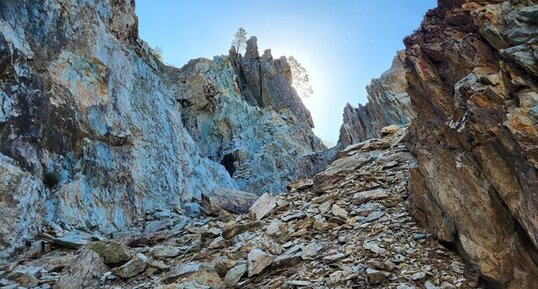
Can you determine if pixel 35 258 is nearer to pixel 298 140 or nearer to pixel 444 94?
pixel 444 94

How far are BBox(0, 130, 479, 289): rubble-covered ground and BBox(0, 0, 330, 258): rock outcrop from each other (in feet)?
8.42

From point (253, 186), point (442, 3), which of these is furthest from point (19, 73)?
point (253, 186)

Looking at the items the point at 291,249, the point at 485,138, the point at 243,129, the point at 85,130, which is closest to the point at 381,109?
the point at 243,129

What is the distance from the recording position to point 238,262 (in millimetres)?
12148

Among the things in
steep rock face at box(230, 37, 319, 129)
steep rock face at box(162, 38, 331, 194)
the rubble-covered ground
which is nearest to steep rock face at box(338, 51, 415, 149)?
steep rock face at box(162, 38, 331, 194)

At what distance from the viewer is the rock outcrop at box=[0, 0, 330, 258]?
1927 centimetres

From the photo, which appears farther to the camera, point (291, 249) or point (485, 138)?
point (291, 249)

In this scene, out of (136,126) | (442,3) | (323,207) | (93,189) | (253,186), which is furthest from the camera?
(253,186)

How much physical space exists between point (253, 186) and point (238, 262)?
102 ft

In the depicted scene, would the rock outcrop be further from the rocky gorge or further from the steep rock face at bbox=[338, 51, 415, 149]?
the steep rock face at bbox=[338, 51, 415, 149]

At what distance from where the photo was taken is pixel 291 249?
40.5 ft

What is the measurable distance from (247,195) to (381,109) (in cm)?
3234

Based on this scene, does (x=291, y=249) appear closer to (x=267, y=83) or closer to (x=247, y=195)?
(x=247, y=195)

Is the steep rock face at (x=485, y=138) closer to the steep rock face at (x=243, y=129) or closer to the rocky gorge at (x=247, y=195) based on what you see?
the rocky gorge at (x=247, y=195)
